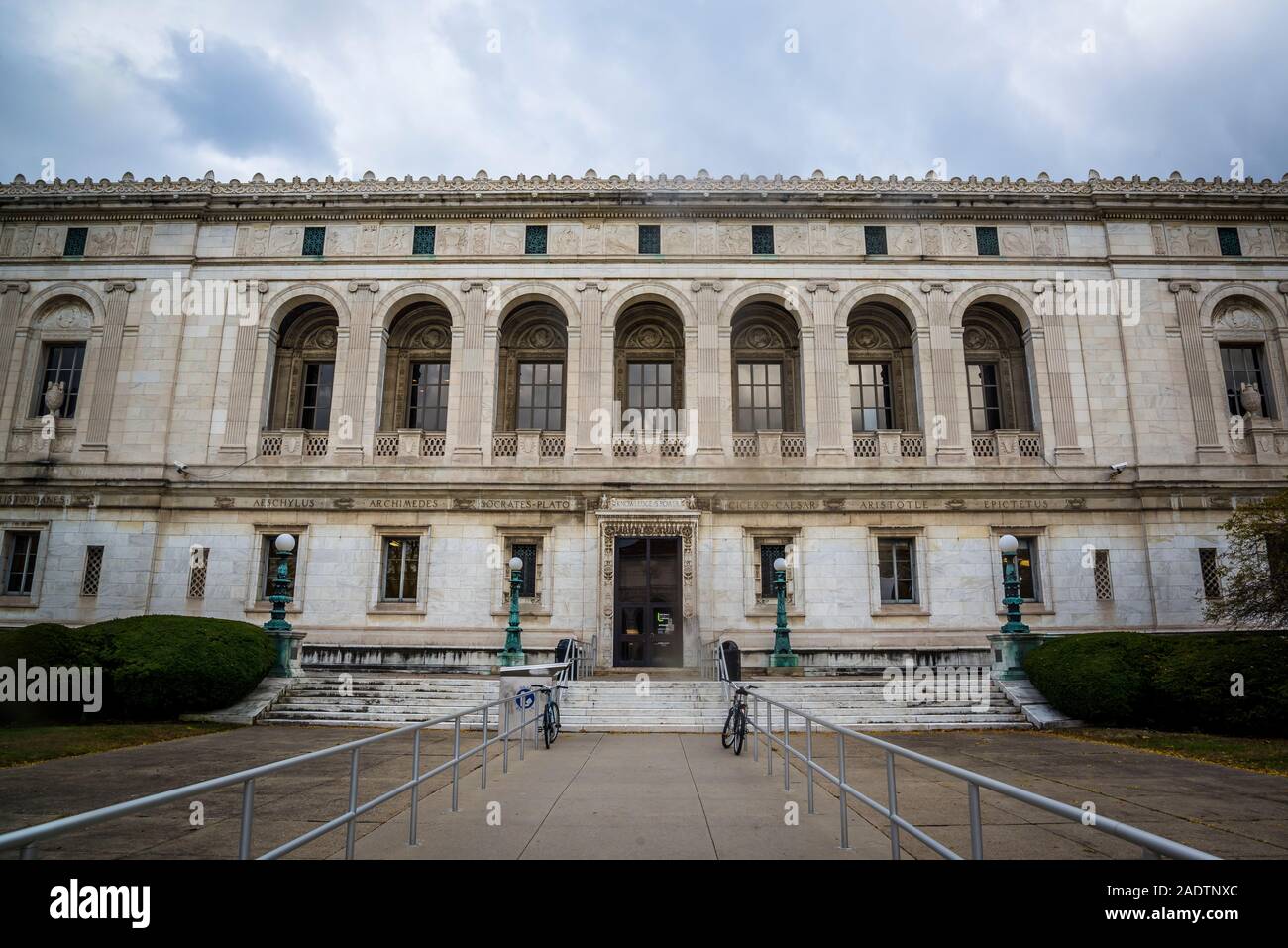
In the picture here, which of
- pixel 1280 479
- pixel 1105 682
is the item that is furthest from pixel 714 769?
pixel 1280 479

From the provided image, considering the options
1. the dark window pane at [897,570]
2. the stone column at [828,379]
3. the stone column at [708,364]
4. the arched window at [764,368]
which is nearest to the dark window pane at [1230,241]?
the stone column at [828,379]

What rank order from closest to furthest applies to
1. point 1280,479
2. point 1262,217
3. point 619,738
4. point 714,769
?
point 714,769
point 619,738
point 1280,479
point 1262,217

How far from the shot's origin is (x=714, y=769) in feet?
38.2

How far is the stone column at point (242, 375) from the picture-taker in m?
26.5

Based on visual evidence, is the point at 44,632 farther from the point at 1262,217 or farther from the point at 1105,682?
the point at 1262,217

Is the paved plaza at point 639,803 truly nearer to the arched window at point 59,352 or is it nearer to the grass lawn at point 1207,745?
the grass lawn at point 1207,745

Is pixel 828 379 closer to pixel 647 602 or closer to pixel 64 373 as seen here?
pixel 647 602

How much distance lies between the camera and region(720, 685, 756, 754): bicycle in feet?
43.4

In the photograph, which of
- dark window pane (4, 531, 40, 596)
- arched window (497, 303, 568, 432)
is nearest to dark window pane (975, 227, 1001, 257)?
arched window (497, 303, 568, 432)

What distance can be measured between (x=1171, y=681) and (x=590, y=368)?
1906cm

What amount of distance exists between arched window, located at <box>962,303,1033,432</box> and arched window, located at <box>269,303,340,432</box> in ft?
80.0

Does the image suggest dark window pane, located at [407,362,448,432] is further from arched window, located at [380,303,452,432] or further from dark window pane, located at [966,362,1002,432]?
dark window pane, located at [966,362,1002,432]

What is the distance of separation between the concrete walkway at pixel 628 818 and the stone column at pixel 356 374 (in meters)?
17.3
